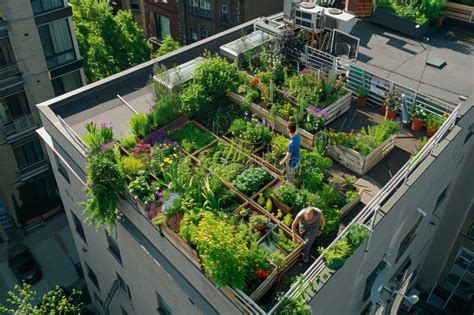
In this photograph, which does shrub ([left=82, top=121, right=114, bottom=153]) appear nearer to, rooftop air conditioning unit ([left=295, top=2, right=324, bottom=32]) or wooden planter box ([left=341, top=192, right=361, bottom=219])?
wooden planter box ([left=341, top=192, right=361, bottom=219])

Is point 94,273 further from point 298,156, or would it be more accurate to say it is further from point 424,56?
point 424,56

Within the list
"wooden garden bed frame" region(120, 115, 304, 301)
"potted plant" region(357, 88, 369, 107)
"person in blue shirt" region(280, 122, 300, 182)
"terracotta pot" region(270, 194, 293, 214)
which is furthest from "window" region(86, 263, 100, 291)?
"potted plant" region(357, 88, 369, 107)

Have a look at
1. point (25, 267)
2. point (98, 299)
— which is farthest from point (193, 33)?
point (98, 299)

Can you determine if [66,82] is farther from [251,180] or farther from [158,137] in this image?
[251,180]

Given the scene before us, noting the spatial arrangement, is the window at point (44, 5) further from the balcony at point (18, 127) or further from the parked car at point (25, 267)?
the parked car at point (25, 267)

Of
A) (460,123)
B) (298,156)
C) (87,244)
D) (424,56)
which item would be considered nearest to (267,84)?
(298,156)

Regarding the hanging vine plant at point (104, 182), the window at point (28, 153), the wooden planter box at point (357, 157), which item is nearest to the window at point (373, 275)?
the wooden planter box at point (357, 157)
